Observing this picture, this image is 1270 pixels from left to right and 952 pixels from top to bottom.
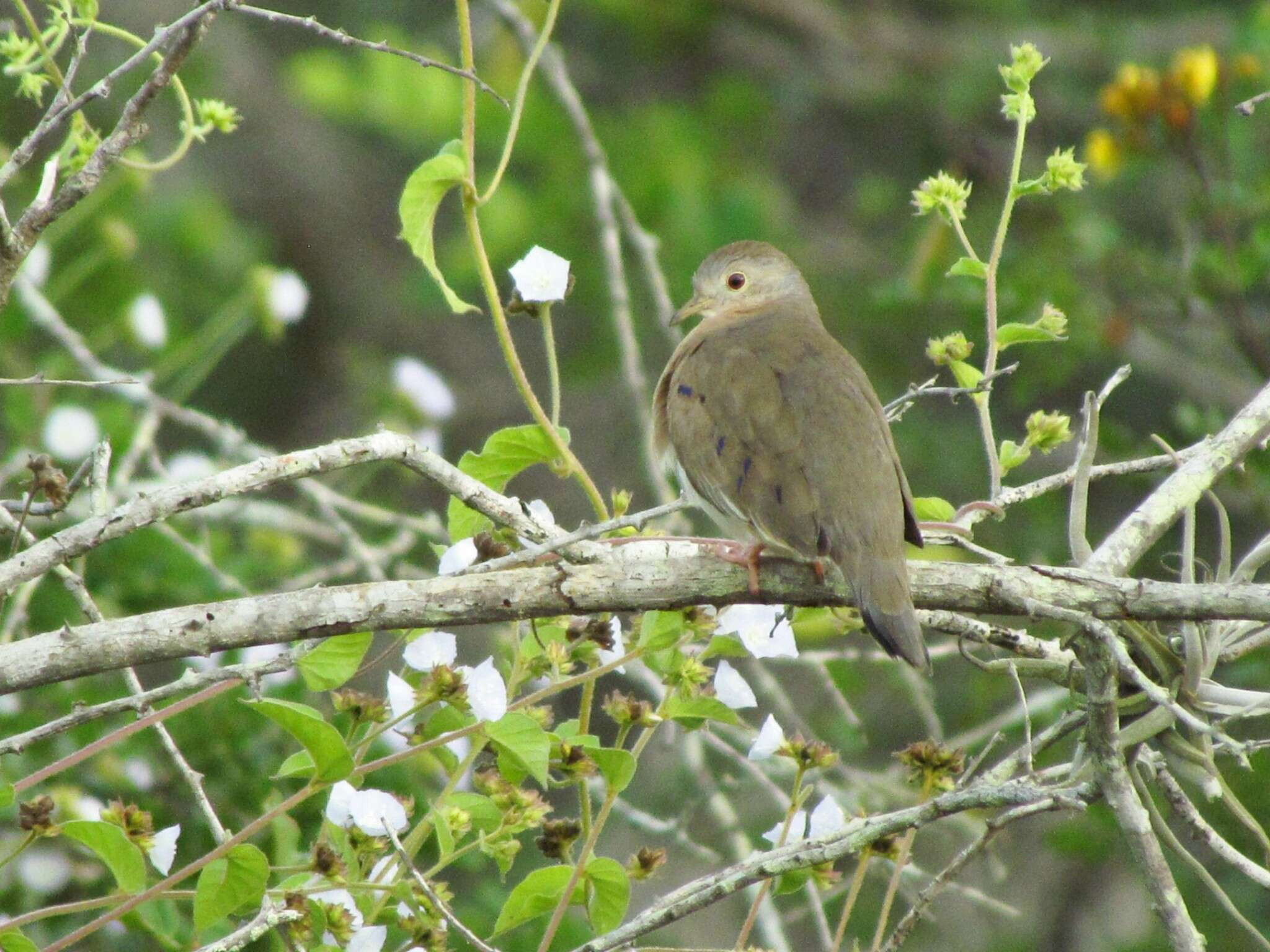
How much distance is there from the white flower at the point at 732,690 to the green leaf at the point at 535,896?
1.55 ft

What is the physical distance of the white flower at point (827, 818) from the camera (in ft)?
10.3

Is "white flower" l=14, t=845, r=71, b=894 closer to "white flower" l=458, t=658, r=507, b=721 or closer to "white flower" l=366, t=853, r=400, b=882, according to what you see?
"white flower" l=366, t=853, r=400, b=882

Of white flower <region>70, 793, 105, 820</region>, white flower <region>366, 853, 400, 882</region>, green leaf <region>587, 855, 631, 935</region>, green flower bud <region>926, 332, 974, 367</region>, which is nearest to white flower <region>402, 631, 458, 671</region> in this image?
white flower <region>366, 853, 400, 882</region>

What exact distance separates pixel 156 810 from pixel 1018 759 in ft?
8.07

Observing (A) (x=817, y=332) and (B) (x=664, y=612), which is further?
(A) (x=817, y=332)

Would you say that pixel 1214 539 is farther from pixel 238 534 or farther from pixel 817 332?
pixel 238 534

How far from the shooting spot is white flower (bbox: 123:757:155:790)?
431 centimetres

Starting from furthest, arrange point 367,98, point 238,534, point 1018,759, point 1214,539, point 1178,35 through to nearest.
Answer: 1. point 1178,35
2. point 367,98
3. point 1214,539
4. point 238,534
5. point 1018,759

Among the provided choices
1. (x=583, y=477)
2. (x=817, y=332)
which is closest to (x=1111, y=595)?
(x=583, y=477)

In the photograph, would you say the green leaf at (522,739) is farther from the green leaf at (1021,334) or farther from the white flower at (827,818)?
the green leaf at (1021,334)

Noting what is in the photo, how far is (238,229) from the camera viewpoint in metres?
10.4

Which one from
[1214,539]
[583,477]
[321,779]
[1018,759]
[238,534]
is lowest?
[1214,539]

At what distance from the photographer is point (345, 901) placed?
3062 mm

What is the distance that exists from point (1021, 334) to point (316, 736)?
179 cm
